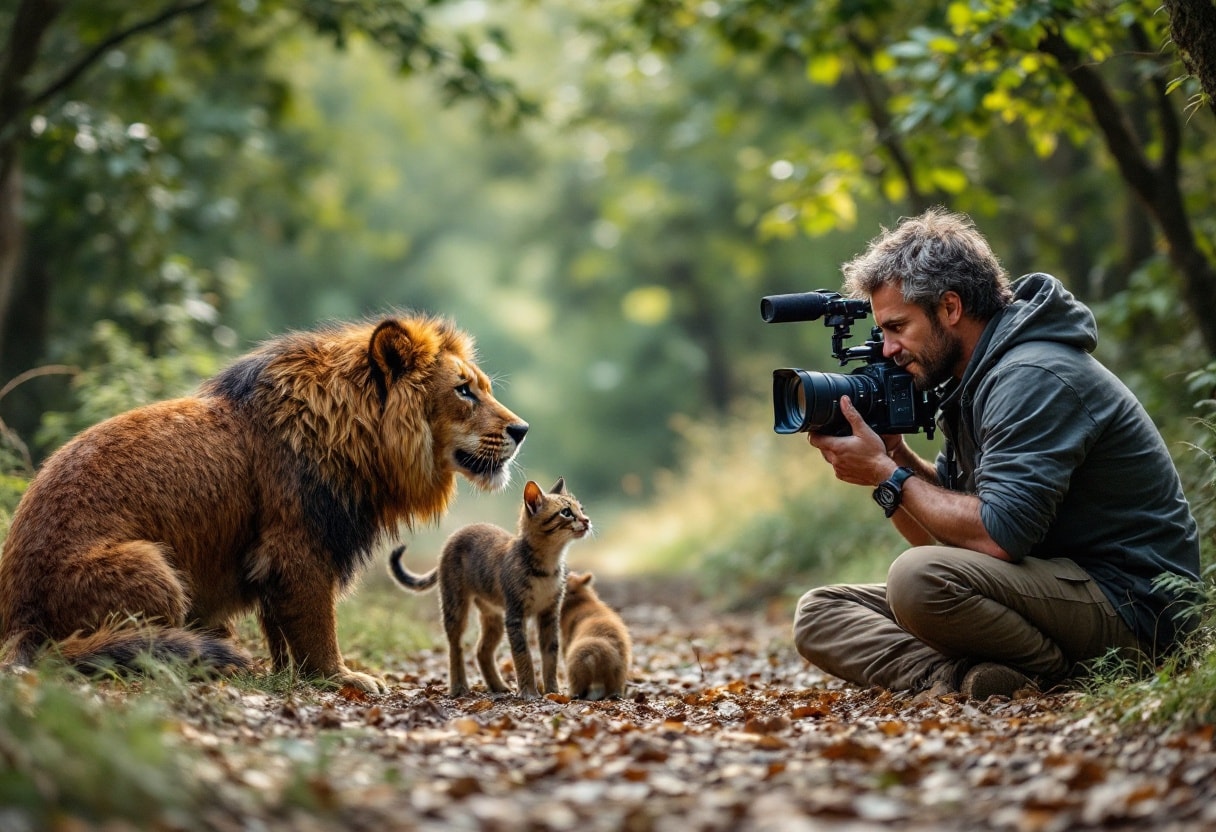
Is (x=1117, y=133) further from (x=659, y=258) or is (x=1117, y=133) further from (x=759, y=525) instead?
(x=659, y=258)

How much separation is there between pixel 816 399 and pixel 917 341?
1.76 ft

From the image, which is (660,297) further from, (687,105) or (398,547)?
(398,547)

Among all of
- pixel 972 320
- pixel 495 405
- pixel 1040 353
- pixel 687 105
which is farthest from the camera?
pixel 687 105

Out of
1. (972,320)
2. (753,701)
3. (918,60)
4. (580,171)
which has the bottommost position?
(753,701)

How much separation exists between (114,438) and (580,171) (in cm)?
2266

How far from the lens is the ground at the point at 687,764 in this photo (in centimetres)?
316

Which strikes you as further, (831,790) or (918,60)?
(918,60)

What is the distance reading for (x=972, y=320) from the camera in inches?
218

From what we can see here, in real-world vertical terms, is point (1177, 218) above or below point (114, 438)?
above

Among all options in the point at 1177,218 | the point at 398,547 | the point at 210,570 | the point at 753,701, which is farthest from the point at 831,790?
the point at 1177,218

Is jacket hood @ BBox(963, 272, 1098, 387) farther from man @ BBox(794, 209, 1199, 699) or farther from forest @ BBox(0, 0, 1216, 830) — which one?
forest @ BBox(0, 0, 1216, 830)

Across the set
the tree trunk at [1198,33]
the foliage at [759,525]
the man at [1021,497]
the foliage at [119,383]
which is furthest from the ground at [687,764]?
the foliage at [759,525]

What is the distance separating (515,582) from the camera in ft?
19.2

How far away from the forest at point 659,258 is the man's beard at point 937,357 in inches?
56.6
